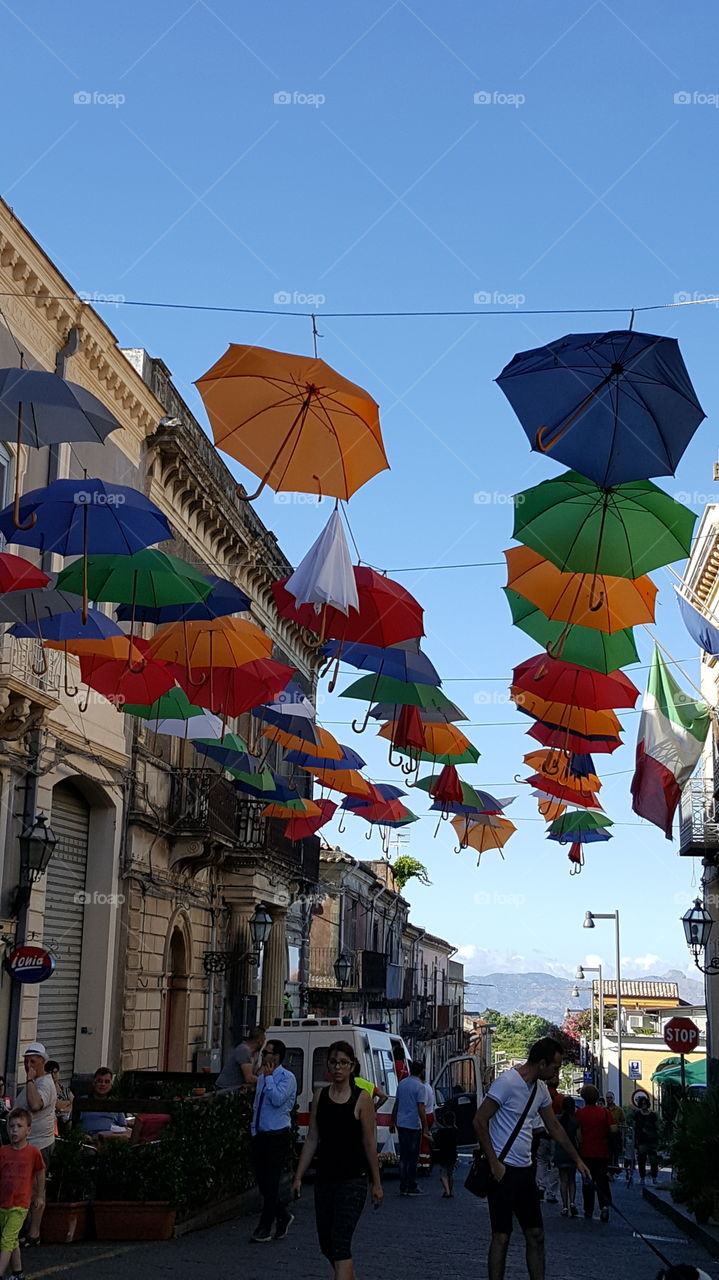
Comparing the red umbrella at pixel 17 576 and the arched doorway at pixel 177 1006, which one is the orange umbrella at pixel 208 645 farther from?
the arched doorway at pixel 177 1006

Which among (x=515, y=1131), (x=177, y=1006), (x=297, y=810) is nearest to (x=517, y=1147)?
(x=515, y=1131)

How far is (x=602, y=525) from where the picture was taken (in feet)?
37.0

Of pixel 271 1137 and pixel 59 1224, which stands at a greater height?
pixel 271 1137

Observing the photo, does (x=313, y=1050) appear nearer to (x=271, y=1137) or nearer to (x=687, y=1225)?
(x=687, y=1225)

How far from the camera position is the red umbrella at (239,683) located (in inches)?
597

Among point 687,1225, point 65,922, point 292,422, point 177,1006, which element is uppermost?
point 292,422

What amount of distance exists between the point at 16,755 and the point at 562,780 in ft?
23.9

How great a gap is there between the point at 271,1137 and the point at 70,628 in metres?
5.22

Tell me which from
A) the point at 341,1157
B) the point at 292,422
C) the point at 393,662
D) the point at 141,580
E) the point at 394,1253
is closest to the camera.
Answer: the point at 341,1157

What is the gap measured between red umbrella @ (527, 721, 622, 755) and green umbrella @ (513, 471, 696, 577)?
15.4ft

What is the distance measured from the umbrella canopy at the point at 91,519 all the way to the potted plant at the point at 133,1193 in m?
5.13

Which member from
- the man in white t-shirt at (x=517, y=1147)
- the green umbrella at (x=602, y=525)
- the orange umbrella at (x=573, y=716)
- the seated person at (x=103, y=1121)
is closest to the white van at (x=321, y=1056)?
the seated person at (x=103, y=1121)

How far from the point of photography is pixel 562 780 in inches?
747

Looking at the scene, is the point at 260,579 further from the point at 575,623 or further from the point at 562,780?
the point at 575,623
